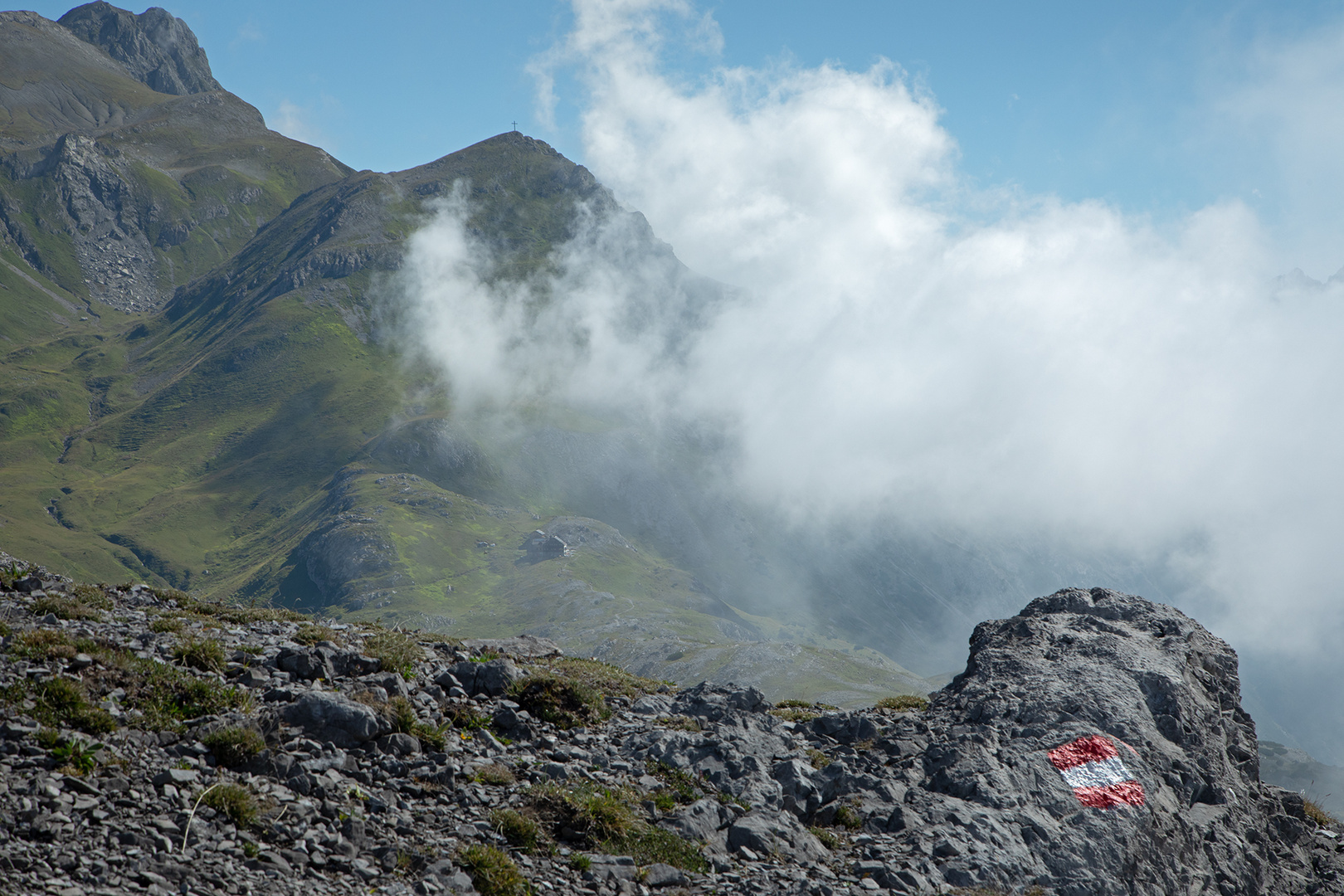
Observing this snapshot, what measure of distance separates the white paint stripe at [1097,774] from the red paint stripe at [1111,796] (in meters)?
0.12

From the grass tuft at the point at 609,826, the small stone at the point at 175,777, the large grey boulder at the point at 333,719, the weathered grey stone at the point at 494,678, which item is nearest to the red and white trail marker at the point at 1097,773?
the grass tuft at the point at 609,826

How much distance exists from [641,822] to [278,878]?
7050 mm

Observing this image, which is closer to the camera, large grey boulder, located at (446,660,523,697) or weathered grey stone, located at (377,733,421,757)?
weathered grey stone, located at (377,733,421,757)

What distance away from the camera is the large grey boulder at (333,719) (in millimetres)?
16609

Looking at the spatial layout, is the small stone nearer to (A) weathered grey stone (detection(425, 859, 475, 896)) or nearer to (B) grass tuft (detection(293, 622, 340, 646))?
(A) weathered grey stone (detection(425, 859, 475, 896))

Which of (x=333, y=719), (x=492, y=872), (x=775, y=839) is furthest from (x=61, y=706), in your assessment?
(x=775, y=839)

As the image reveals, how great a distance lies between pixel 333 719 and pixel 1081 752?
61.9 feet

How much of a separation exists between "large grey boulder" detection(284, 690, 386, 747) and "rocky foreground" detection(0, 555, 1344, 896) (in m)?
0.05

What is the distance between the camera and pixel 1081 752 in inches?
840

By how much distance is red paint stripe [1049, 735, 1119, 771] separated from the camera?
20984 millimetres

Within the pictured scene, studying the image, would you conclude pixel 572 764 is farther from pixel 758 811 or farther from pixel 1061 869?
pixel 1061 869

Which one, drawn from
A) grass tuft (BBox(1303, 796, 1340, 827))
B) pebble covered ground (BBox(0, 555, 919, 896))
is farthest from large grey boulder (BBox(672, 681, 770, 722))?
grass tuft (BBox(1303, 796, 1340, 827))

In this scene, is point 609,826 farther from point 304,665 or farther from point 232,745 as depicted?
point 304,665

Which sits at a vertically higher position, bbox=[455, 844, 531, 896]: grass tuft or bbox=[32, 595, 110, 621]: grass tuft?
bbox=[32, 595, 110, 621]: grass tuft
